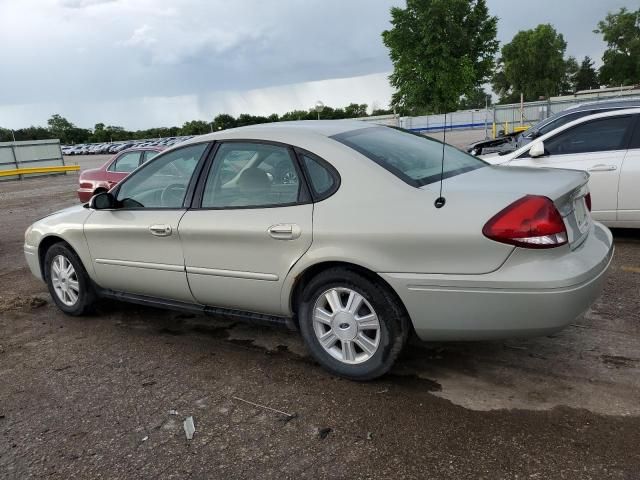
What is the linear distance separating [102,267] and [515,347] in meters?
3.27

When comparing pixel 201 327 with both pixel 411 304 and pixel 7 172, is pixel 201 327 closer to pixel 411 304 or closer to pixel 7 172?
pixel 411 304

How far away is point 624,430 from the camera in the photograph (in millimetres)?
2715

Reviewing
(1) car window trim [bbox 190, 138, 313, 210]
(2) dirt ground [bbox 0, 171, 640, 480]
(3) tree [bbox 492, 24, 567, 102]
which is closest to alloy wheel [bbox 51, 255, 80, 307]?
(2) dirt ground [bbox 0, 171, 640, 480]

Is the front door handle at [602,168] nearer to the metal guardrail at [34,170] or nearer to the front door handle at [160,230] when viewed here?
the front door handle at [160,230]

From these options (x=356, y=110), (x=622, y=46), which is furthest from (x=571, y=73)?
(x=356, y=110)

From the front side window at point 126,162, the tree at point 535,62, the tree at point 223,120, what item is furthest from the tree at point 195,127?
the front side window at point 126,162

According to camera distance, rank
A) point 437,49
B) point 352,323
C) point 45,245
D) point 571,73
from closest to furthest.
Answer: point 352,323, point 45,245, point 437,49, point 571,73

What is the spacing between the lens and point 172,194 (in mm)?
4137

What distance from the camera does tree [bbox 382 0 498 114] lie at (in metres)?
43.2

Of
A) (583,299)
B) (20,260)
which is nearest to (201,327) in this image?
(583,299)

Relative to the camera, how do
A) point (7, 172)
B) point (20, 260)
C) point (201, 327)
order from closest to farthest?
point (201, 327)
point (20, 260)
point (7, 172)

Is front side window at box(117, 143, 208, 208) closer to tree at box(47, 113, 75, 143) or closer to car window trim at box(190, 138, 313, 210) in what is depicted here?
car window trim at box(190, 138, 313, 210)

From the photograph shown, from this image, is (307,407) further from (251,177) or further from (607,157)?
(607,157)

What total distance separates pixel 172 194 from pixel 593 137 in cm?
500
